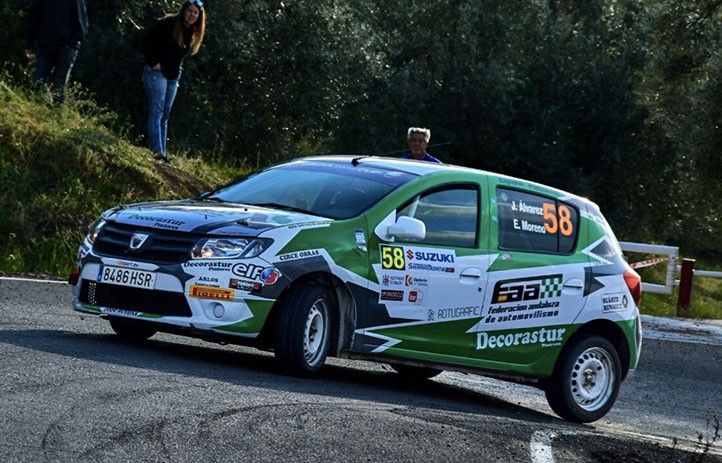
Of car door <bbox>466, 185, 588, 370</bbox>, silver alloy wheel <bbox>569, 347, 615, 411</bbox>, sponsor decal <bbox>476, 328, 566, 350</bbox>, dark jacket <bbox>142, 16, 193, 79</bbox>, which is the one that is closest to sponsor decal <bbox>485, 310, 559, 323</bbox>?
car door <bbox>466, 185, 588, 370</bbox>

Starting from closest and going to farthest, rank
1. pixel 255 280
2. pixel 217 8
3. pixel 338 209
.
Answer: pixel 255 280 < pixel 338 209 < pixel 217 8

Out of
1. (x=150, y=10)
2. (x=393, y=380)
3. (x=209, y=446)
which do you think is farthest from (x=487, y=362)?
(x=150, y=10)

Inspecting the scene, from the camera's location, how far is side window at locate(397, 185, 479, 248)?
10.2m

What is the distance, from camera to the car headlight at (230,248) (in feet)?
30.6

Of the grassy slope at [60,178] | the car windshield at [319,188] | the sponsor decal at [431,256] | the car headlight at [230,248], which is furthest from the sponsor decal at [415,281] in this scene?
the grassy slope at [60,178]

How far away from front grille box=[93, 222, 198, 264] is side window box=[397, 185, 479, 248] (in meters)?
1.60

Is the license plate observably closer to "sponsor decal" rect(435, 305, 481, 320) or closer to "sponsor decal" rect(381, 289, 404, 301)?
"sponsor decal" rect(381, 289, 404, 301)

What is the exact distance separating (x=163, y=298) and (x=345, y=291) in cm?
122

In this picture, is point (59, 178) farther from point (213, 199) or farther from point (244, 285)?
point (244, 285)

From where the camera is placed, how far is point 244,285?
9.30 meters

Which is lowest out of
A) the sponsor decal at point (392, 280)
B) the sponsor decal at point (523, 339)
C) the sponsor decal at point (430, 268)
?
the sponsor decal at point (523, 339)

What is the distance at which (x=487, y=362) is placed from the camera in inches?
419

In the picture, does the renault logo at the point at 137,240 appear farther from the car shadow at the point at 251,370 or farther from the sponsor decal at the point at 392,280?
the sponsor decal at the point at 392,280

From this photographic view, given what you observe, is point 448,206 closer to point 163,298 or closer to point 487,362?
point 487,362
